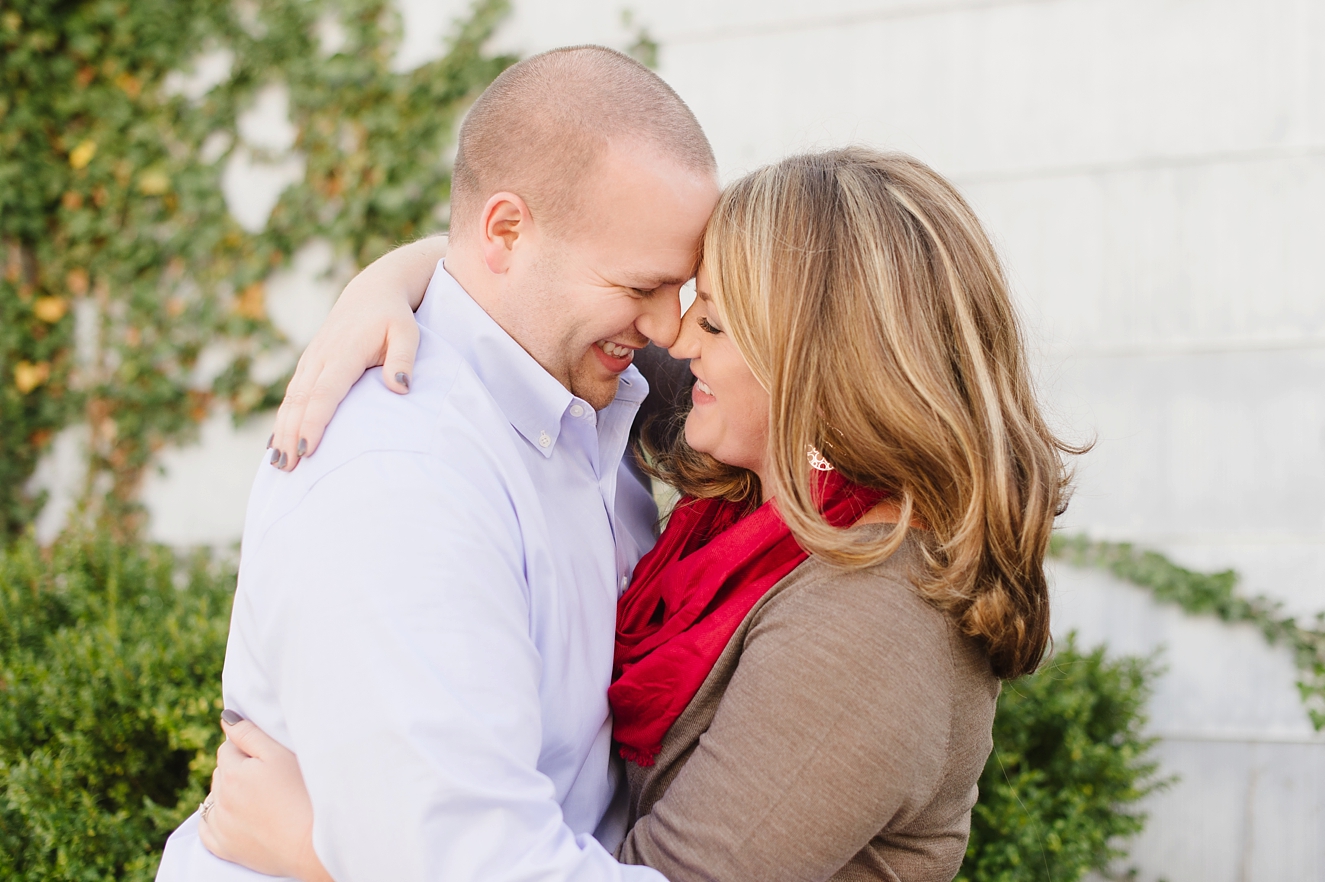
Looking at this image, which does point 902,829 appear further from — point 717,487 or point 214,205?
point 214,205

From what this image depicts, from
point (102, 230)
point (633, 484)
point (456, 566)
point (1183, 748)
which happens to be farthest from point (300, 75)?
point (1183, 748)

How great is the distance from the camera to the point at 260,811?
1.34 meters

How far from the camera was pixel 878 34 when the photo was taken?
3379 millimetres

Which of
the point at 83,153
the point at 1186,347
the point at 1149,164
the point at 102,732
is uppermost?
the point at 83,153

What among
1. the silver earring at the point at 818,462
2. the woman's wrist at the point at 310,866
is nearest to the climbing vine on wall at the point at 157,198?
the silver earring at the point at 818,462

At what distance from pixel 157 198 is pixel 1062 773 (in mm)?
4210

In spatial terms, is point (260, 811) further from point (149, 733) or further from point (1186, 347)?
point (1186, 347)

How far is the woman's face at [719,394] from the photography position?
1.76 metres

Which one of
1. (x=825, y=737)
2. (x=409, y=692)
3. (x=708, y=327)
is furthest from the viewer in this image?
(x=708, y=327)

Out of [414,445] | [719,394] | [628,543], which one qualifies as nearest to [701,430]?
[719,394]

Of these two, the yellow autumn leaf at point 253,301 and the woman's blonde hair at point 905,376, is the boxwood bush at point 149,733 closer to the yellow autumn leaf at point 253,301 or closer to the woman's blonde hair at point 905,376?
the woman's blonde hair at point 905,376

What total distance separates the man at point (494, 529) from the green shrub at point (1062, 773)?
1.18m

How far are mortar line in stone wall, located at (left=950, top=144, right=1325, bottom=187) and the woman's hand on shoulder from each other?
2.89 metres

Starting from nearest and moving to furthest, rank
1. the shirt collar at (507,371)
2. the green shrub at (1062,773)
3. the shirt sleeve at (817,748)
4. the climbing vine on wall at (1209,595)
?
the shirt sleeve at (817,748) → the shirt collar at (507,371) → the green shrub at (1062,773) → the climbing vine on wall at (1209,595)
